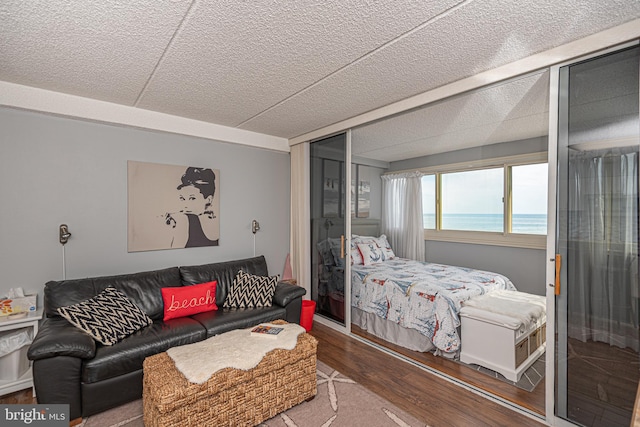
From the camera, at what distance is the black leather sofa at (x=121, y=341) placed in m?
1.97

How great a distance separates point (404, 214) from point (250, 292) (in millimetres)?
3095

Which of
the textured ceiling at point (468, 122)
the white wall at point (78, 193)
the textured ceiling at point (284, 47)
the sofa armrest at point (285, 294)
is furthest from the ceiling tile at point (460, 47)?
the sofa armrest at point (285, 294)

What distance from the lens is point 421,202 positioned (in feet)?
16.8

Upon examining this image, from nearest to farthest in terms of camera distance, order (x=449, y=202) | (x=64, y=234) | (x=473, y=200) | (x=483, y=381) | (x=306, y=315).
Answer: (x=483, y=381), (x=64, y=234), (x=306, y=315), (x=473, y=200), (x=449, y=202)

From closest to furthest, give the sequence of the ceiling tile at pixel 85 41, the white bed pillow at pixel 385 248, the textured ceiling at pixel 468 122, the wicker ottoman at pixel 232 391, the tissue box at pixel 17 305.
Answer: the ceiling tile at pixel 85 41
the wicker ottoman at pixel 232 391
the tissue box at pixel 17 305
the textured ceiling at pixel 468 122
the white bed pillow at pixel 385 248

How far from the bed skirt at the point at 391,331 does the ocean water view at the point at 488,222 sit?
204 centimetres

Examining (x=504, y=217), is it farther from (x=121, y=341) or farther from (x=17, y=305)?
(x=17, y=305)

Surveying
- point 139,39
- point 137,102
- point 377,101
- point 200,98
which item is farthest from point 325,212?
point 139,39

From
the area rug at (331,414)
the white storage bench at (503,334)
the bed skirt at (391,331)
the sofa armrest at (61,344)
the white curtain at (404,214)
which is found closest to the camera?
the sofa armrest at (61,344)

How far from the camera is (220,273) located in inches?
135

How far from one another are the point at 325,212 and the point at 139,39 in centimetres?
260

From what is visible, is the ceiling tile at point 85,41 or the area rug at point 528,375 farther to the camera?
the area rug at point 528,375

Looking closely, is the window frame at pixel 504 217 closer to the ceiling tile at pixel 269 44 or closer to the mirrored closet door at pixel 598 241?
the mirrored closet door at pixel 598 241

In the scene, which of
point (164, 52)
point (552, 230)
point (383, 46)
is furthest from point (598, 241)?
point (164, 52)
